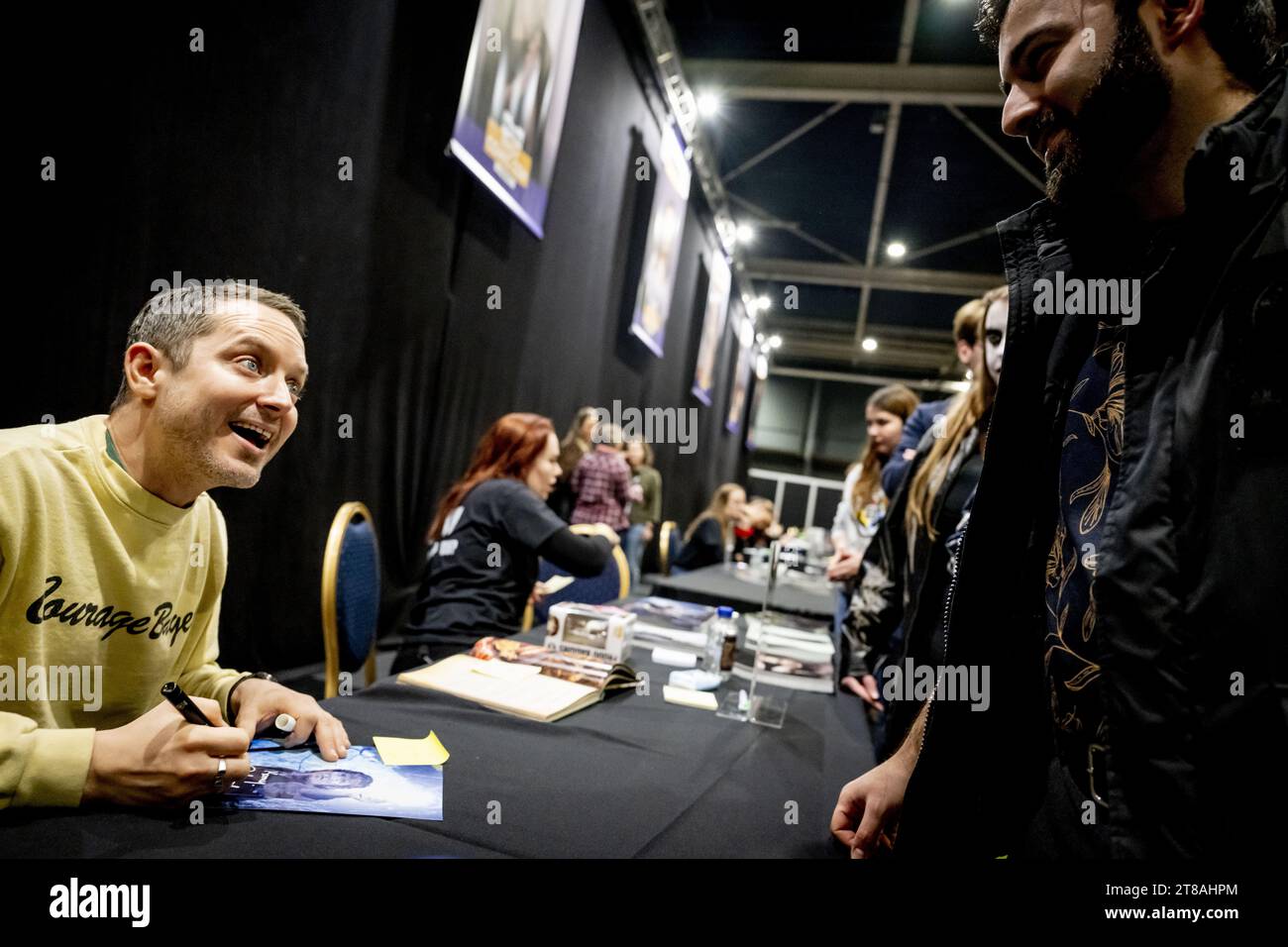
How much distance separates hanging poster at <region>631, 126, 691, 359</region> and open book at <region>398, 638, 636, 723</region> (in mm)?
4386

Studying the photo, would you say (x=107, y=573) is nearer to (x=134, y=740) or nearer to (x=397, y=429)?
(x=134, y=740)

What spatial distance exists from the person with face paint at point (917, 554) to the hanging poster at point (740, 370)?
9693 millimetres

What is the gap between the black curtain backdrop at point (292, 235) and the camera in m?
1.18

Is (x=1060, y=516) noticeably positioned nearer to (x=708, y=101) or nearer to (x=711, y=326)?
(x=708, y=101)

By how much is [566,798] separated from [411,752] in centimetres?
24

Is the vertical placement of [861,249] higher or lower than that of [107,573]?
higher

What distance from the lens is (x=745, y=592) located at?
11.2ft

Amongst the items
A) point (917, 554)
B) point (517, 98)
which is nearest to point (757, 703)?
point (917, 554)

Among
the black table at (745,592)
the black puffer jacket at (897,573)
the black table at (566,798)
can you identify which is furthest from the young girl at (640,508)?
the black table at (566,798)

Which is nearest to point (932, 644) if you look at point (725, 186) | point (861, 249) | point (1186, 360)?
point (1186, 360)

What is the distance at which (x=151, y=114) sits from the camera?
1292 millimetres

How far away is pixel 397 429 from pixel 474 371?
0.77 metres

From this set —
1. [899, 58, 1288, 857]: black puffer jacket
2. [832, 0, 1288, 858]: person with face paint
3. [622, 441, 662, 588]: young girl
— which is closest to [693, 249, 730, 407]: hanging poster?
[622, 441, 662, 588]: young girl

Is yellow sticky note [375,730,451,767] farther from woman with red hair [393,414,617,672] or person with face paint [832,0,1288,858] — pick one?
woman with red hair [393,414,617,672]
